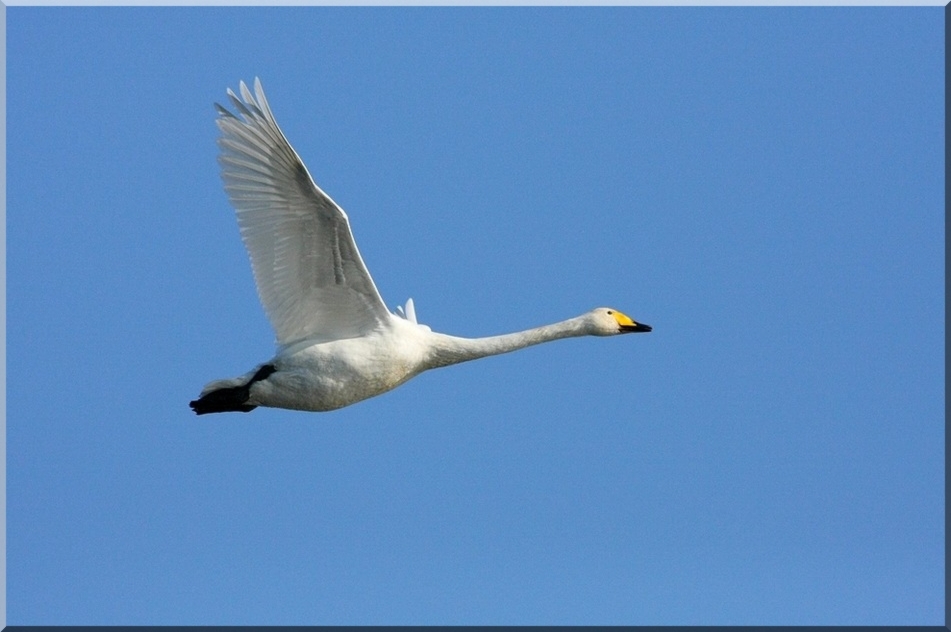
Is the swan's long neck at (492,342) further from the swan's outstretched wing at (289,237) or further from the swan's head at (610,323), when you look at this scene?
the swan's outstretched wing at (289,237)

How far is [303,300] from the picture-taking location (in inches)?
596

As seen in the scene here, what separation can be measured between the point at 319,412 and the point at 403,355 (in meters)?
1.13

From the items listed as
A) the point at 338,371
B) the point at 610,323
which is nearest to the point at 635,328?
the point at 610,323

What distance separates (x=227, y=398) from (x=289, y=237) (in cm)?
191

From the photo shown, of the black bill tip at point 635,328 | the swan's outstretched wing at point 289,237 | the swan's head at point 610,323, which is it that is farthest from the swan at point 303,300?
the black bill tip at point 635,328

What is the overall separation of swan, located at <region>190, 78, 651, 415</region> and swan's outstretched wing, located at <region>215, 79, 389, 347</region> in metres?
0.01

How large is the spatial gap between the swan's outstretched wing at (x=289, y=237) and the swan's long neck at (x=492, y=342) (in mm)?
759

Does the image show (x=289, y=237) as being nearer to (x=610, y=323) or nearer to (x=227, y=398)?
(x=227, y=398)

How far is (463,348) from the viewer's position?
51.0 ft

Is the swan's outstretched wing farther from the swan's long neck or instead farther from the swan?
the swan's long neck

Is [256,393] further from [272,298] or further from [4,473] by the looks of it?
[4,473]

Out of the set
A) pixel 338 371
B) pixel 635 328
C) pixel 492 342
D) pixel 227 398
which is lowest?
pixel 227 398

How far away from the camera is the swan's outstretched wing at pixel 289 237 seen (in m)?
14.3

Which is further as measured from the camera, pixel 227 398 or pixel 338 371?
pixel 227 398
